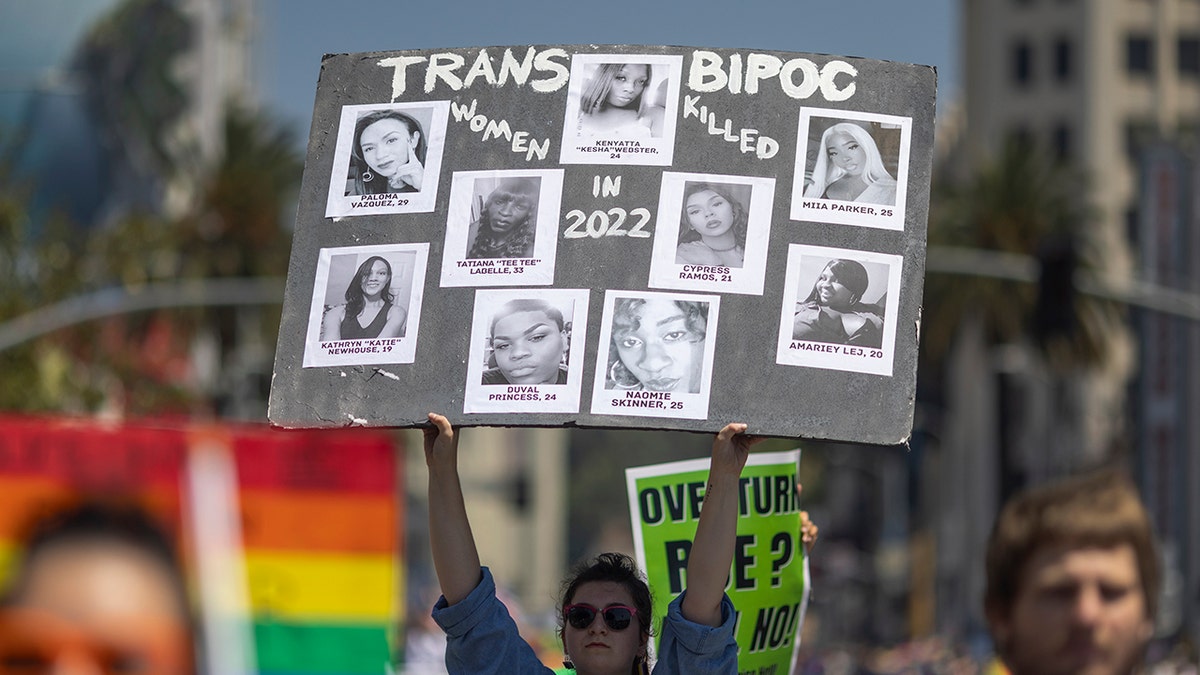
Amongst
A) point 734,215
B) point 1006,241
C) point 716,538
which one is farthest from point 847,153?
point 1006,241

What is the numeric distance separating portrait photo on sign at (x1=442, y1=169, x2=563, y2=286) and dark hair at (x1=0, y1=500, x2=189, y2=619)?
4.73 m

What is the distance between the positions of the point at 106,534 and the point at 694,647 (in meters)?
5.34

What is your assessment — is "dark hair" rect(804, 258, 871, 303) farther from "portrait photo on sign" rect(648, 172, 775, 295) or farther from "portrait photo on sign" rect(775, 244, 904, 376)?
"portrait photo on sign" rect(648, 172, 775, 295)

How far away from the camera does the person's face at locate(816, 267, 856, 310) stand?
4.35m

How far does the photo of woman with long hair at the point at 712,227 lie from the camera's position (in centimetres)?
441

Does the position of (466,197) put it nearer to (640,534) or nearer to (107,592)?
(640,534)

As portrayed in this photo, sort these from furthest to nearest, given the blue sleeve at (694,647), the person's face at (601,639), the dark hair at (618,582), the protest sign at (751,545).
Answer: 1. the protest sign at (751,545)
2. the dark hair at (618,582)
3. the person's face at (601,639)
4. the blue sleeve at (694,647)

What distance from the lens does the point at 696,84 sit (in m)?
4.61

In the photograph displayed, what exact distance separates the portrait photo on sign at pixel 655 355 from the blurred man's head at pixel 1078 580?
1.57 m

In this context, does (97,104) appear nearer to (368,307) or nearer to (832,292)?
(368,307)

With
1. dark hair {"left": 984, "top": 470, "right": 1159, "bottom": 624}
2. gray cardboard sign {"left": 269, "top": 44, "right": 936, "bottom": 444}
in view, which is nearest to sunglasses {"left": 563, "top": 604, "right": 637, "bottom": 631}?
gray cardboard sign {"left": 269, "top": 44, "right": 936, "bottom": 444}

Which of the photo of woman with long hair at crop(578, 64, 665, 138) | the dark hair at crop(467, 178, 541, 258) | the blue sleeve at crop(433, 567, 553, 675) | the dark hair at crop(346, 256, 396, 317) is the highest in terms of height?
the photo of woman with long hair at crop(578, 64, 665, 138)

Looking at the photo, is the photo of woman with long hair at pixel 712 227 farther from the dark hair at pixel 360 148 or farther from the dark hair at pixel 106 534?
the dark hair at pixel 106 534

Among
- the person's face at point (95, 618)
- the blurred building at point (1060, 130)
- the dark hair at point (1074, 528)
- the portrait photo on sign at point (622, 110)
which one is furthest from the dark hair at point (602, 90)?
the blurred building at point (1060, 130)
